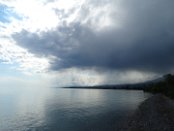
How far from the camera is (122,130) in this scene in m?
43.2

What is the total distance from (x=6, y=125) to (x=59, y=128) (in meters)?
12.9

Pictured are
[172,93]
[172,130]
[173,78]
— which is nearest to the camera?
[172,130]

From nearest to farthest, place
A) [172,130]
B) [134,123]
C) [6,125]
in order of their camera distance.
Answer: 1. [172,130]
2. [134,123]
3. [6,125]

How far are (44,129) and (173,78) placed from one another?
108129 mm

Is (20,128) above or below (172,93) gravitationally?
below

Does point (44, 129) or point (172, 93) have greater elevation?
point (172, 93)

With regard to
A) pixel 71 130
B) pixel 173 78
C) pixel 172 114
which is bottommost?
pixel 71 130

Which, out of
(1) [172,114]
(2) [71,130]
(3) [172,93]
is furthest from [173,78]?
(2) [71,130]

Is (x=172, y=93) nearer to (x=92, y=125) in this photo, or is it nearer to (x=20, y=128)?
(x=92, y=125)

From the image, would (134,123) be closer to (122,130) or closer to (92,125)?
(122,130)

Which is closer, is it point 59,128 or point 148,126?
point 148,126

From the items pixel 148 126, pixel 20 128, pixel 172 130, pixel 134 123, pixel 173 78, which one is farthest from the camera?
pixel 173 78

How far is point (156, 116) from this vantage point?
4694 cm

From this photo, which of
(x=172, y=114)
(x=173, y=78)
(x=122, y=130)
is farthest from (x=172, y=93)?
(x=122, y=130)
